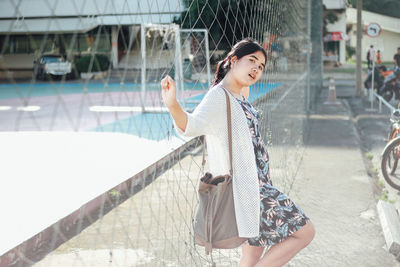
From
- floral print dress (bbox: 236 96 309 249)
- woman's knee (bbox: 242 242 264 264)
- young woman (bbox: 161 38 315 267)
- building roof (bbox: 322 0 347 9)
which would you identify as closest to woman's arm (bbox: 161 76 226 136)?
young woman (bbox: 161 38 315 267)

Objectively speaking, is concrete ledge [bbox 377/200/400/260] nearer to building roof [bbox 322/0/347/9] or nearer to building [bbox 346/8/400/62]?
building [bbox 346/8/400/62]

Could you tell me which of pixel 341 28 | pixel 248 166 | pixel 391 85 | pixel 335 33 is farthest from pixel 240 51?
pixel 341 28

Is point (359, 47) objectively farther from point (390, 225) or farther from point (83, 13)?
point (83, 13)

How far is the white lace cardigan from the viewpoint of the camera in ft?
7.96

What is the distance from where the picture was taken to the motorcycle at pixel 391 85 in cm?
1501

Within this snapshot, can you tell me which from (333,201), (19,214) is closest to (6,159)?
(19,214)

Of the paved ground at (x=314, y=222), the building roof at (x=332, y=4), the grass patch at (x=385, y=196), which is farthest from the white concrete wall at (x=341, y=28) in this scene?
the grass patch at (x=385, y=196)

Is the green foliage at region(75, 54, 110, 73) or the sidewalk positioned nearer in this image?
the green foliage at region(75, 54, 110, 73)

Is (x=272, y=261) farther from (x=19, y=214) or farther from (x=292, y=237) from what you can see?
(x=19, y=214)

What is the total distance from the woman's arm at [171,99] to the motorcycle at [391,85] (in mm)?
13795

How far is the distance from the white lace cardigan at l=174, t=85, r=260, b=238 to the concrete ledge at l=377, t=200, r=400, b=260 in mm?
1987

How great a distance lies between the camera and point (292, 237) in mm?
2588

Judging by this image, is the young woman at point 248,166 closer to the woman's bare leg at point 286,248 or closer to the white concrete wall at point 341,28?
the woman's bare leg at point 286,248

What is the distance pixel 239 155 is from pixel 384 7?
44.7 metres
